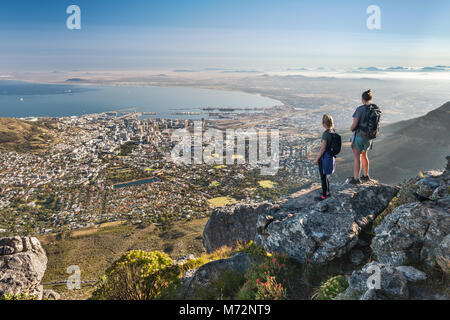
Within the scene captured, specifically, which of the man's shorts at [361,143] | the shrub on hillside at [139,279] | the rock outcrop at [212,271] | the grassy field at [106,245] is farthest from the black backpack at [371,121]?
the grassy field at [106,245]

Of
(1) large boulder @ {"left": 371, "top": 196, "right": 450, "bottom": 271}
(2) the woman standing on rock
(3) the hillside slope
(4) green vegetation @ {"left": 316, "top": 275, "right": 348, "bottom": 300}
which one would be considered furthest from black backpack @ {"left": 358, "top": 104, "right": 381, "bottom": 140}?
(3) the hillside slope

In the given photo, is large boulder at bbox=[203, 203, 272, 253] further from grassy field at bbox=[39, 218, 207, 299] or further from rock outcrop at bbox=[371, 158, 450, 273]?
grassy field at bbox=[39, 218, 207, 299]

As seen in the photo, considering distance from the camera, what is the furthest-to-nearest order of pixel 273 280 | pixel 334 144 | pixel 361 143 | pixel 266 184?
pixel 266 184 → pixel 361 143 → pixel 334 144 → pixel 273 280

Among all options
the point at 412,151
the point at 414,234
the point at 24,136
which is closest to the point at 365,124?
the point at 414,234

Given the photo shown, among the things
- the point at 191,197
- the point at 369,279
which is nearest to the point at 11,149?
the point at 191,197

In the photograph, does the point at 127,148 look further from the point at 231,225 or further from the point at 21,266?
the point at 231,225

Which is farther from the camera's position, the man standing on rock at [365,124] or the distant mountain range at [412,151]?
the distant mountain range at [412,151]

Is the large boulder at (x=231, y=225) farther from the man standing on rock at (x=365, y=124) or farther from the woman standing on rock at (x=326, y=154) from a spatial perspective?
the man standing on rock at (x=365, y=124)
